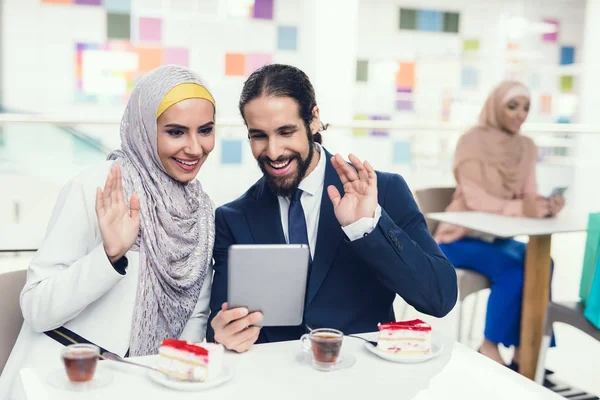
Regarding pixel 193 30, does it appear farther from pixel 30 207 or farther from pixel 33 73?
pixel 30 207

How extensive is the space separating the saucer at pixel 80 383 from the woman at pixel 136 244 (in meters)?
0.23

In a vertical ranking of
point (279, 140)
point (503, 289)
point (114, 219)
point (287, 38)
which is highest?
point (287, 38)

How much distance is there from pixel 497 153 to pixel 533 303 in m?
0.95

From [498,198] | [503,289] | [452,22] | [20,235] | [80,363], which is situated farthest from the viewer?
[452,22]

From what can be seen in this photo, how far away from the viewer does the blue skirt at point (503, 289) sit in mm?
2945

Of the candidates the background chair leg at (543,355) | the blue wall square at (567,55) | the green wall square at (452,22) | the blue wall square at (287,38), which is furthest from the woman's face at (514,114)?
the blue wall square at (567,55)

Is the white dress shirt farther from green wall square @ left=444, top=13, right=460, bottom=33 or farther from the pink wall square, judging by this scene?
green wall square @ left=444, top=13, right=460, bottom=33

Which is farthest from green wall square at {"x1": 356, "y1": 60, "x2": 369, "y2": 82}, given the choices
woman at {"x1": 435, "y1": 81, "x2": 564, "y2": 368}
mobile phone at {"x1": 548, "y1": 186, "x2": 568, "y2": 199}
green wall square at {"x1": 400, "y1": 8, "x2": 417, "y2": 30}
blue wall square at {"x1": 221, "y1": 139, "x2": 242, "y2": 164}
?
mobile phone at {"x1": 548, "y1": 186, "x2": 568, "y2": 199}

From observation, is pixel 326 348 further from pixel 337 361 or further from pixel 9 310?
pixel 9 310

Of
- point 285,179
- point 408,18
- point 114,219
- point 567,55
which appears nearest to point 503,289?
point 285,179

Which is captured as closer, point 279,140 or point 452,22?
point 279,140

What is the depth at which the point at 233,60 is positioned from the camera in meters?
6.00

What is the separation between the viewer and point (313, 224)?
1694mm

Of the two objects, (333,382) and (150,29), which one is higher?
(150,29)
